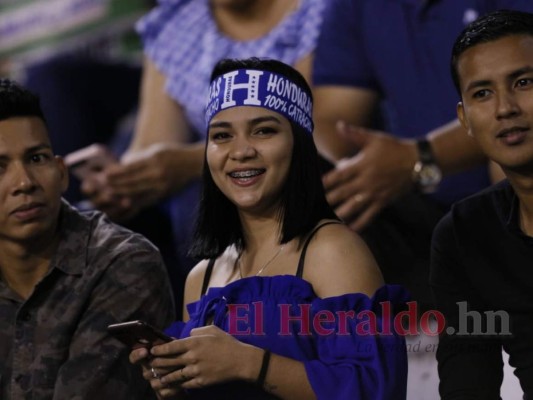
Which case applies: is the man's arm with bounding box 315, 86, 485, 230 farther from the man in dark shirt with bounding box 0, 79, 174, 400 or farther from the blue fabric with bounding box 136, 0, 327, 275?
the man in dark shirt with bounding box 0, 79, 174, 400

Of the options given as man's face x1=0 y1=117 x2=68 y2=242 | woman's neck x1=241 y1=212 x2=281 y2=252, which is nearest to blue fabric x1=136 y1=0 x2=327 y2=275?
man's face x1=0 y1=117 x2=68 y2=242

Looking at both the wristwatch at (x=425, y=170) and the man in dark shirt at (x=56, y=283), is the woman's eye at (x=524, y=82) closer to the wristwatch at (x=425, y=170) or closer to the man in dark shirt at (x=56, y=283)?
the wristwatch at (x=425, y=170)

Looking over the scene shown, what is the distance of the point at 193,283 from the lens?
8.10 feet

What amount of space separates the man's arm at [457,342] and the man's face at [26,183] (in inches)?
33.3

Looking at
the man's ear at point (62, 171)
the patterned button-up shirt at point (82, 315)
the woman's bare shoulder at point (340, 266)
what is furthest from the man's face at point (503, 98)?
the man's ear at point (62, 171)

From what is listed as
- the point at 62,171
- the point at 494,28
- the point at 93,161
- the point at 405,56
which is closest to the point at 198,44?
the point at 93,161

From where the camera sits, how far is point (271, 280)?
2.23 meters

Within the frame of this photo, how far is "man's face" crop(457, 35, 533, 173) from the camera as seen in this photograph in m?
2.17

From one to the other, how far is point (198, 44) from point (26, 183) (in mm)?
1176

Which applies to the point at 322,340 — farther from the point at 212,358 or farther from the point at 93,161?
the point at 93,161

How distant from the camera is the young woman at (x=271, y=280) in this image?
2100 millimetres

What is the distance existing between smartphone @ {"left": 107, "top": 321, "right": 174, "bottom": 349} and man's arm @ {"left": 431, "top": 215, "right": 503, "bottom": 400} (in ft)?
1.85

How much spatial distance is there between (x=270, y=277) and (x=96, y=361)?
0.45m

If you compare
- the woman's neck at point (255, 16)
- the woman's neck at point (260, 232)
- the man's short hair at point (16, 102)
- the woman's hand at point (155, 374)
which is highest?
the woman's neck at point (255, 16)
